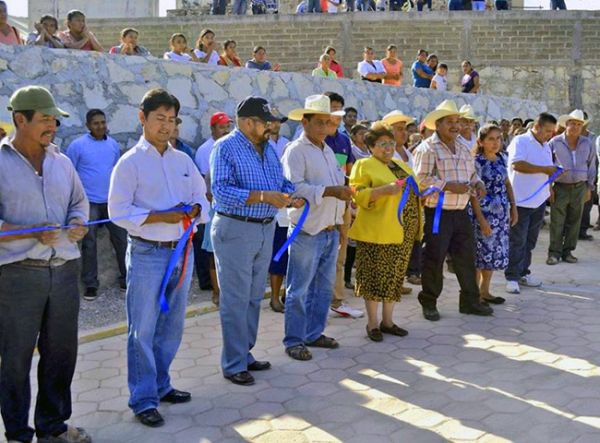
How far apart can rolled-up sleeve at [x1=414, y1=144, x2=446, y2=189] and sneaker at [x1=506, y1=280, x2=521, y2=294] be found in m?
2.06

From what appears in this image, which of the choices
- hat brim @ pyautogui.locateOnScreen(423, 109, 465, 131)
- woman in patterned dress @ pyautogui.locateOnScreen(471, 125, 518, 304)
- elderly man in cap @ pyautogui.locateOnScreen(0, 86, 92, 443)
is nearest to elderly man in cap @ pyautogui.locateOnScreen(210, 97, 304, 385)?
elderly man in cap @ pyautogui.locateOnScreen(0, 86, 92, 443)

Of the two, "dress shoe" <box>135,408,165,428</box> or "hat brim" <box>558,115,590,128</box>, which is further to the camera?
"hat brim" <box>558,115,590,128</box>

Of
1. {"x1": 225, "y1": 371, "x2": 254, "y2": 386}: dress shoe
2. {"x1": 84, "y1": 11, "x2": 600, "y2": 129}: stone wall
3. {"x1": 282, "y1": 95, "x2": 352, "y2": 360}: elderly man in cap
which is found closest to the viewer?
{"x1": 225, "y1": 371, "x2": 254, "y2": 386}: dress shoe

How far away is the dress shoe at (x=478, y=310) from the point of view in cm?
704

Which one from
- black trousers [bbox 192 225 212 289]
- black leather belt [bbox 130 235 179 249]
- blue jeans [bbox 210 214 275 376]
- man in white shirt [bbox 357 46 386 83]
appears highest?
man in white shirt [bbox 357 46 386 83]

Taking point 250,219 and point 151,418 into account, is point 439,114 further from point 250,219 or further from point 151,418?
point 151,418

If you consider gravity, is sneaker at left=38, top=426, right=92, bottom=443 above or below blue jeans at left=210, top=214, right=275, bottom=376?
below

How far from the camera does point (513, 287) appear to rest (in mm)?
8023

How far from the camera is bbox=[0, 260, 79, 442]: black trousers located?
3902mm

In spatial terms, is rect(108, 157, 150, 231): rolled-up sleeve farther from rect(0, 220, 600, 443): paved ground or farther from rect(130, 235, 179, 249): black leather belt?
rect(0, 220, 600, 443): paved ground

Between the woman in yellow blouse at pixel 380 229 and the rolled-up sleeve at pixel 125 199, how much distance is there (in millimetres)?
2220

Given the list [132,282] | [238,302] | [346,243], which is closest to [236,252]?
[238,302]

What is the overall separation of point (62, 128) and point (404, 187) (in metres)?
3.77

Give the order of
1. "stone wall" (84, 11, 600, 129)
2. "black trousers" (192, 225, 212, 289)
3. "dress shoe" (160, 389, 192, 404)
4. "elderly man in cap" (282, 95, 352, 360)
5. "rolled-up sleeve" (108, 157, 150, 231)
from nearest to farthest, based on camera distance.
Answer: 1. "rolled-up sleeve" (108, 157, 150, 231)
2. "dress shoe" (160, 389, 192, 404)
3. "elderly man in cap" (282, 95, 352, 360)
4. "black trousers" (192, 225, 212, 289)
5. "stone wall" (84, 11, 600, 129)
